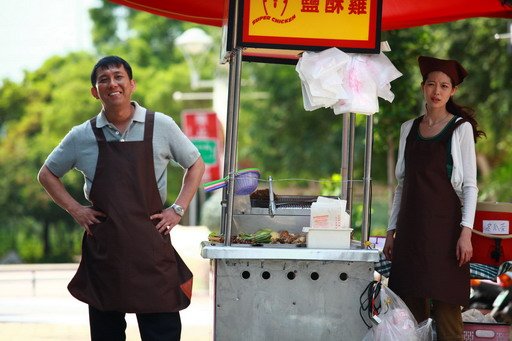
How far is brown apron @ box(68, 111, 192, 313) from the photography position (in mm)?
5145

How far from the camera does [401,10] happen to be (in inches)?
295

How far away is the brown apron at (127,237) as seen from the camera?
5.14m

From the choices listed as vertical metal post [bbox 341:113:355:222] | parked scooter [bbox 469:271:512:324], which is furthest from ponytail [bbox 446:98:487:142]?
parked scooter [bbox 469:271:512:324]

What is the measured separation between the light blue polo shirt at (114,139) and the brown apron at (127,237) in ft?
0.14

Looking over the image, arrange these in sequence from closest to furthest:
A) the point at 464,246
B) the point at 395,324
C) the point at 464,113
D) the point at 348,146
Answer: the point at 395,324 → the point at 464,246 → the point at 464,113 → the point at 348,146

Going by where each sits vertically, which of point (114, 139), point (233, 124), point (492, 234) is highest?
point (233, 124)

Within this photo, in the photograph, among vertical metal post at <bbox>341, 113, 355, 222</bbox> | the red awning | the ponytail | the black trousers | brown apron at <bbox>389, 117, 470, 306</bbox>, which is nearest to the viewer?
the black trousers

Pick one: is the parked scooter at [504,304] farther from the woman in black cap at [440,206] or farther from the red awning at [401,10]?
the red awning at [401,10]

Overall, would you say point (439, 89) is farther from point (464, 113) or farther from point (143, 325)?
point (143, 325)

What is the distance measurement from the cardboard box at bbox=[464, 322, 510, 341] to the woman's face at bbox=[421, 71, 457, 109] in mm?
1449

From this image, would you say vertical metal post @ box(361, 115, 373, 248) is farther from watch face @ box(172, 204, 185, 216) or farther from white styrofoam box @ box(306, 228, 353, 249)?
watch face @ box(172, 204, 185, 216)

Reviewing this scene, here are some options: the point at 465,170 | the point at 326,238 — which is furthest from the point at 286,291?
the point at 465,170

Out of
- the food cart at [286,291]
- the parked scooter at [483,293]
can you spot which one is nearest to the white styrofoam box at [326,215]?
the food cart at [286,291]

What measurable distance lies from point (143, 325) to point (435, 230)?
1838 mm
